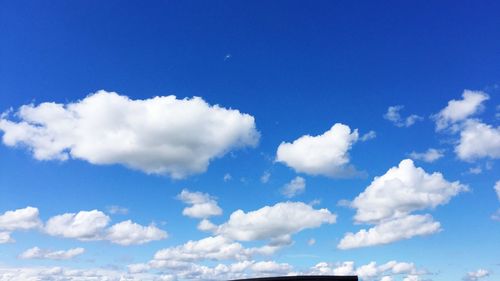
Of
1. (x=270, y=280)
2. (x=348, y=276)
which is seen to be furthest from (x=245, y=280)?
(x=348, y=276)

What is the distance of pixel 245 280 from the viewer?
134 meters

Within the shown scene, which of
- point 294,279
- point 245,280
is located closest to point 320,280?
point 294,279

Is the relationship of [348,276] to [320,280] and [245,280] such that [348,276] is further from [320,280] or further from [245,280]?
[245,280]

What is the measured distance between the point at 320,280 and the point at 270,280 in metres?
7.48

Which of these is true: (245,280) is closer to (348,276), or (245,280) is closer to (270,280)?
(270,280)

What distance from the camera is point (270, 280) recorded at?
130500 mm

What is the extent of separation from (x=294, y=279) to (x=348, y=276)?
7027 mm

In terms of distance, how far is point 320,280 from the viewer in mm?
126500

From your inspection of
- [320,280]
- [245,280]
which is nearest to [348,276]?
[320,280]

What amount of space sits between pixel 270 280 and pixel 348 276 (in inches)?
424

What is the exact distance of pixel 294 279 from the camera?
128m

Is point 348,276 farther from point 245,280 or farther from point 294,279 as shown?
point 245,280

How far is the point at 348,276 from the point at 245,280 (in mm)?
15392

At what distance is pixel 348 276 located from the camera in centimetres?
12631
